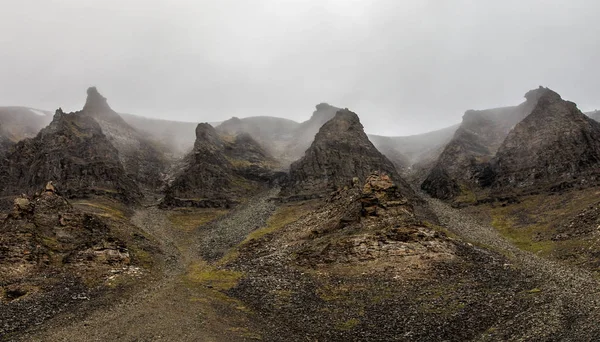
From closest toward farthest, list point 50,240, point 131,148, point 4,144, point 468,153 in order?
point 50,240 < point 468,153 < point 4,144 < point 131,148

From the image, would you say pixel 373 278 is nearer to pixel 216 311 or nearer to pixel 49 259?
pixel 216 311

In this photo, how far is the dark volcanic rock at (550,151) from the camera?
4151 inches

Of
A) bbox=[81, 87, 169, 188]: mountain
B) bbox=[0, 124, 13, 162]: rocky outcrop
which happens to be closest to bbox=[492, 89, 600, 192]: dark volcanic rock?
bbox=[81, 87, 169, 188]: mountain

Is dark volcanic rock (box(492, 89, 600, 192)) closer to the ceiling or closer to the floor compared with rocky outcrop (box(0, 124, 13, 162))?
closer to the ceiling

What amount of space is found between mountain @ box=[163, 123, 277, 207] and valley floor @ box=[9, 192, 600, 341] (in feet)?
151

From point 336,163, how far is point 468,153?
55.1 meters

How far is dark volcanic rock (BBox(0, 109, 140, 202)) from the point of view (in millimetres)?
115250

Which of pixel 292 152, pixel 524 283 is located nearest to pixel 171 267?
pixel 524 283

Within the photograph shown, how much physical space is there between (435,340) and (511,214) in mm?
74481

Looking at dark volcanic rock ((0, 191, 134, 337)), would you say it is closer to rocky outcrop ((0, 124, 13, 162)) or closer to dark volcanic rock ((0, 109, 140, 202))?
dark volcanic rock ((0, 109, 140, 202))

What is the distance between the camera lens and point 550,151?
115 metres

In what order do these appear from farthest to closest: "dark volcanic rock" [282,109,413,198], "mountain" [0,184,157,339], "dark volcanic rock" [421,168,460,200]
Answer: "dark volcanic rock" [421,168,460,200], "dark volcanic rock" [282,109,413,198], "mountain" [0,184,157,339]

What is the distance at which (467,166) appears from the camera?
143625 mm

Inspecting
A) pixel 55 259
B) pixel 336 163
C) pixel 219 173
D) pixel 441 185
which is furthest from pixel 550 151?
pixel 55 259
